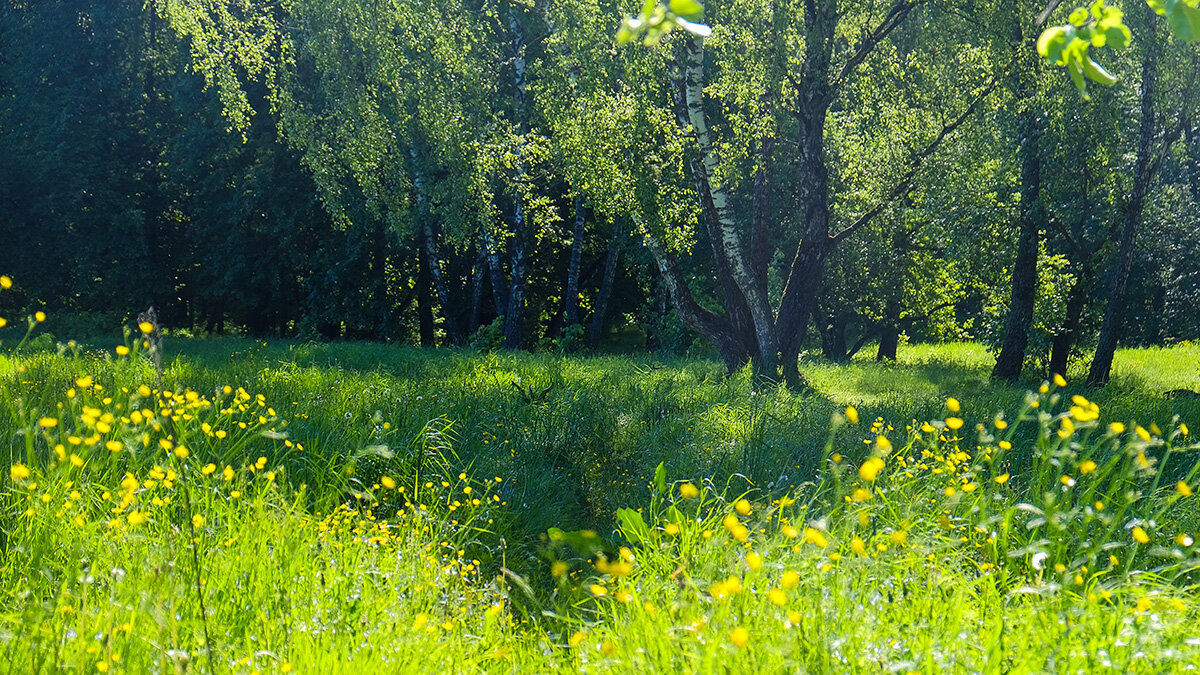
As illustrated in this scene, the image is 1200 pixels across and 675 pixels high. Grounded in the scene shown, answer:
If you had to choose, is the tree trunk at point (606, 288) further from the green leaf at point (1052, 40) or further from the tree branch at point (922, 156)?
the green leaf at point (1052, 40)

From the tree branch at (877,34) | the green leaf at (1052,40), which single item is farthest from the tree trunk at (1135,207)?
the green leaf at (1052,40)

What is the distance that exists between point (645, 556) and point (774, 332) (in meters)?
7.77

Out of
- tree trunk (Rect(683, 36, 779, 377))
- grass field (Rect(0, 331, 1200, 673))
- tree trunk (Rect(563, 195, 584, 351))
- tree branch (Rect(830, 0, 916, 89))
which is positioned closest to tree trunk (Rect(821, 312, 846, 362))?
tree trunk (Rect(563, 195, 584, 351))

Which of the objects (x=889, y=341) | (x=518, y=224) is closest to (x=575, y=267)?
(x=518, y=224)

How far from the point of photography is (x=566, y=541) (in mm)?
5062

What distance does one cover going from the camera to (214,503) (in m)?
4.14

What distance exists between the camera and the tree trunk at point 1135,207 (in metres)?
11.4

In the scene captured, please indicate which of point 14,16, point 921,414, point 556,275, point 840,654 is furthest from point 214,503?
point 14,16

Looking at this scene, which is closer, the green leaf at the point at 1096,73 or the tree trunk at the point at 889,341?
the green leaf at the point at 1096,73

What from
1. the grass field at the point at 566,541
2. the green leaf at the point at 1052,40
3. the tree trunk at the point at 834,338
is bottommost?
the grass field at the point at 566,541

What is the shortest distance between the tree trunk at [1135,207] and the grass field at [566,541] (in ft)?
15.8

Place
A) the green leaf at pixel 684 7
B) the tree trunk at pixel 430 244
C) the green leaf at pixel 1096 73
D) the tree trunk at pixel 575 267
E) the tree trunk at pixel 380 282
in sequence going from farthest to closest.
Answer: the tree trunk at pixel 380 282 < the tree trunk at pixel 575 267 < the tree trunk at pixel 430 244 < the green leaf at pixel 1096 73 < the green leaf at pixel 684 7

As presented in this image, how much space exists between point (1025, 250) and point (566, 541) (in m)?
11.2

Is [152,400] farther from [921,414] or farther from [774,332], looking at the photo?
[774,332]
